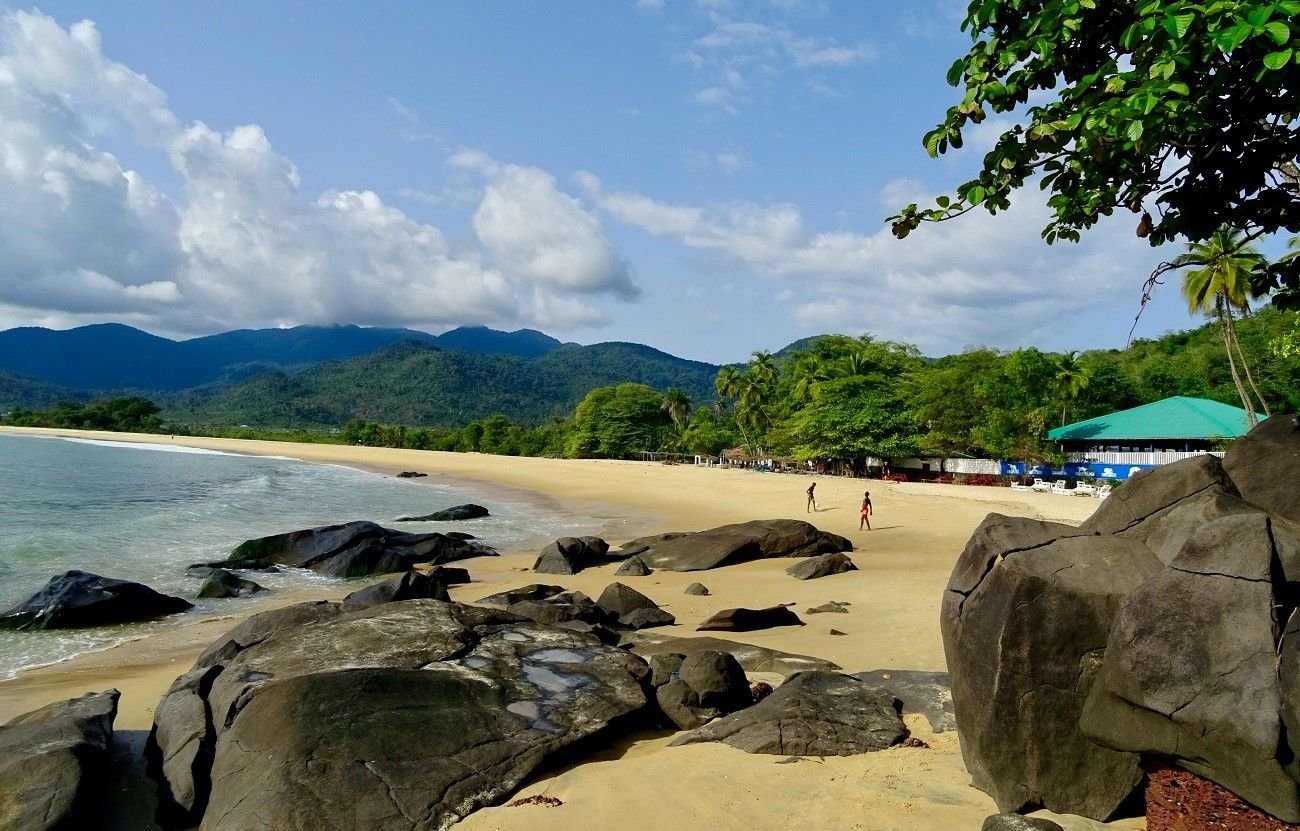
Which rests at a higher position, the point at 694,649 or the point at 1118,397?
the point at 1118,397

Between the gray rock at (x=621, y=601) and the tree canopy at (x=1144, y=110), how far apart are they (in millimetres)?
10593

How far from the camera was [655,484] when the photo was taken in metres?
55.6

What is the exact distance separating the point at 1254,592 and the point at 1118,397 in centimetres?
6307

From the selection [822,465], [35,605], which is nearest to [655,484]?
[822,465]

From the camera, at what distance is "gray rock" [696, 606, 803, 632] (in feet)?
44.4

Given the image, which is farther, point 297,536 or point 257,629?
point 297,536

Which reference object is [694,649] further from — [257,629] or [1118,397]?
[1118,397]

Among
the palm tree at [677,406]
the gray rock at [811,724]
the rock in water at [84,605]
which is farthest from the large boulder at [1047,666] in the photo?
the palm tree at [677,406]

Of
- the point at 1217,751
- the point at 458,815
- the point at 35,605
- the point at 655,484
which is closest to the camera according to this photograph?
the point at 1217,751

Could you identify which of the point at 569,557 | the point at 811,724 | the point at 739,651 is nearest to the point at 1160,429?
the point at 569,557

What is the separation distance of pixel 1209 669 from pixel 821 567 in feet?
48.7

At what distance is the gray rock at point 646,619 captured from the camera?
556 inches

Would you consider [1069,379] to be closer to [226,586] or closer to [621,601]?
[621,601]

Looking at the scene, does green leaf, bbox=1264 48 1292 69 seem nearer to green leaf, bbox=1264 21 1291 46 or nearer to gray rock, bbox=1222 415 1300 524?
green leaf, bbox=1264 21 1291 46
